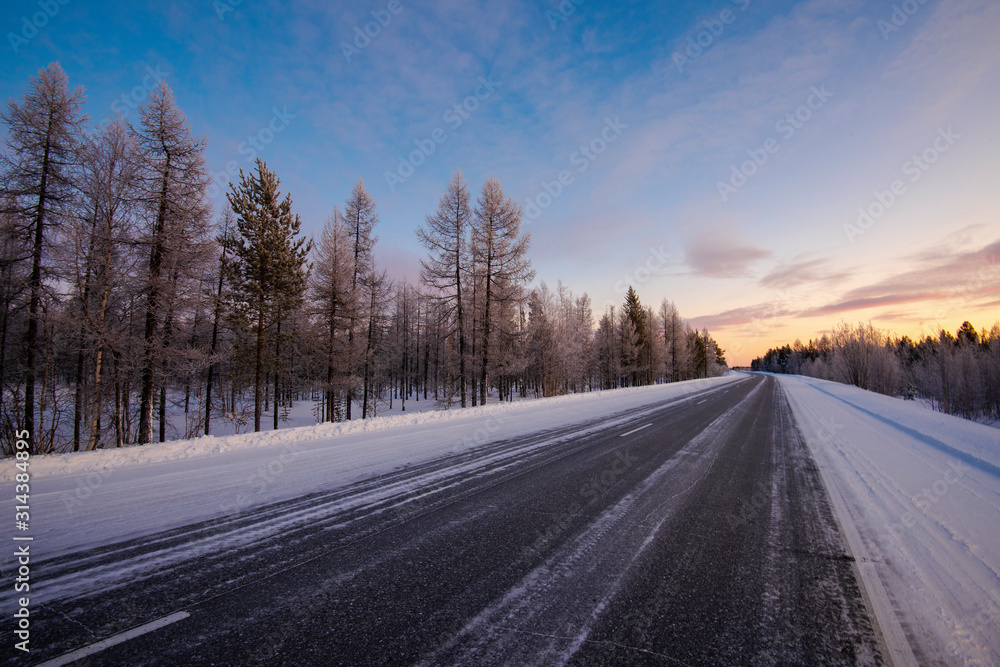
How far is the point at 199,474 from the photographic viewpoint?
597 centimetres

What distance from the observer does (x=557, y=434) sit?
360 inches

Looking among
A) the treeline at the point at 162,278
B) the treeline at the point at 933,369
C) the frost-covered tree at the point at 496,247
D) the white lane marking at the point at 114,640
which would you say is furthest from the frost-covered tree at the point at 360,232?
the treeline at the point at 933,369

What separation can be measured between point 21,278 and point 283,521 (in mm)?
17719

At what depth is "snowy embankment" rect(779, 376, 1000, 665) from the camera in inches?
92.0

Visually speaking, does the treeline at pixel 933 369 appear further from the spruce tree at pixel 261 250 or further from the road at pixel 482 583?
the spruce tree at pixel 261 250

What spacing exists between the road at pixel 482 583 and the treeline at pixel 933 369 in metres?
41.3

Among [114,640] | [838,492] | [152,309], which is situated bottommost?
[838,492]

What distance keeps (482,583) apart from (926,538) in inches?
186

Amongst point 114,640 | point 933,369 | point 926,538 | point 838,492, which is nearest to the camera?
point 114,640

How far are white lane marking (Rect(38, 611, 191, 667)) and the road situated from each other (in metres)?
0.01

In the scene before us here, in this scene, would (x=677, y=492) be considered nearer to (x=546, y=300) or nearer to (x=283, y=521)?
(x=283, y=521)

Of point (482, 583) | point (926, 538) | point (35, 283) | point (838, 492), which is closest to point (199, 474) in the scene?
point (482, 583)

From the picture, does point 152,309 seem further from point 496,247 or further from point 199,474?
point 496,247

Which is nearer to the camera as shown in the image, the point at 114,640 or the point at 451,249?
the point at 114,640
